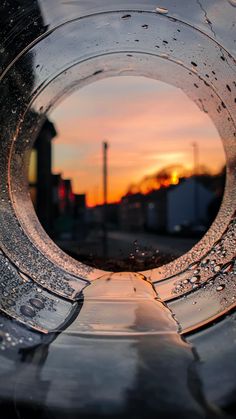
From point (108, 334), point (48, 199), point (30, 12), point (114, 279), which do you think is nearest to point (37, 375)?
point (108, 334)

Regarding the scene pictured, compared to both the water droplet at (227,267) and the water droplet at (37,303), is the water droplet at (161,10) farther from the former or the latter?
the water droplet at (37,303)

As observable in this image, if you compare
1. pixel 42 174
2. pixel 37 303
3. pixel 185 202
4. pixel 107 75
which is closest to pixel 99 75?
pixel 107 75

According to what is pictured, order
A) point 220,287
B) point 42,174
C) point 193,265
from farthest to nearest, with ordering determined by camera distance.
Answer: point 42,174
point 193,265
point 220,287

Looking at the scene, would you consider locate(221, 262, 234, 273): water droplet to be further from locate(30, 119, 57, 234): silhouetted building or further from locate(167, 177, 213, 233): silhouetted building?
locate(167, 177, 213, 233): silhouetted building

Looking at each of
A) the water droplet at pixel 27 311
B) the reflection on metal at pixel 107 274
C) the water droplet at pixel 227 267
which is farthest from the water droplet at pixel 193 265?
the water droplet at pixel 27 311

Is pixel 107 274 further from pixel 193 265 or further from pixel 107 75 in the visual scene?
pixel 107 75

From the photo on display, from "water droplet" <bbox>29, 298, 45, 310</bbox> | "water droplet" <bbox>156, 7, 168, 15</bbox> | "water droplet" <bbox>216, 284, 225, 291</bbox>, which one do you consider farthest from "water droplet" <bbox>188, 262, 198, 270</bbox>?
"water droplet" <bbox>156, 7, 168, 15</bbox>
